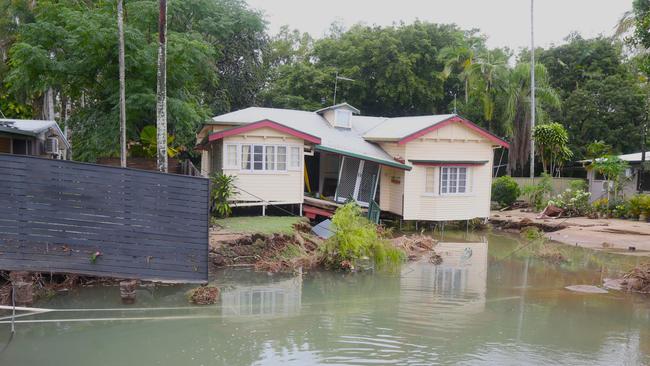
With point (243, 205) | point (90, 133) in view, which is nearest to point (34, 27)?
point (90, 133)

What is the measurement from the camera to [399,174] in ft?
69.7

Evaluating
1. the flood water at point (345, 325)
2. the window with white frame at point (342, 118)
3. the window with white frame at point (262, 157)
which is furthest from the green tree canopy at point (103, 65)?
the flood water at point (345, 325)

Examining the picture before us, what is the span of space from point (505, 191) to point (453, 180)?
315 inches

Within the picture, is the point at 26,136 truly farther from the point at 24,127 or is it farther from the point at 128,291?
the point at 128,291

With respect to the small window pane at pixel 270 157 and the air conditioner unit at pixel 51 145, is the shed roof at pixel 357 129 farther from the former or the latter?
the air conditioner unit at pixel 51 145

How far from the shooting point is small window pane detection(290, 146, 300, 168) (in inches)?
747

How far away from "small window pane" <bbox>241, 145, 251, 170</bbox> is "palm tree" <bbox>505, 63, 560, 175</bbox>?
1904 centimetres

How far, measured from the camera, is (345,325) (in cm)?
970

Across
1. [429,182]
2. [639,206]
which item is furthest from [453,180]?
[639,206]

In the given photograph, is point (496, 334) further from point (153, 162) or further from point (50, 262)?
point (153, 162)

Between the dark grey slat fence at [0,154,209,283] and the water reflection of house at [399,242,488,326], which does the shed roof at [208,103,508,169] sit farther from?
the dark grey slat fence at [0,154,209,283]

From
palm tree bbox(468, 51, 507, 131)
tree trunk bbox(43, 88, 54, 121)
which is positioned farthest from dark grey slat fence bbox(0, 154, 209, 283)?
palm tree bbox(468, 51, 507, 131)

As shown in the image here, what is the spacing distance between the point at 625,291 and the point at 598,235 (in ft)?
25.6

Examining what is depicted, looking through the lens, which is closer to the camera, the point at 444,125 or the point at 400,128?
the point at 444,125
